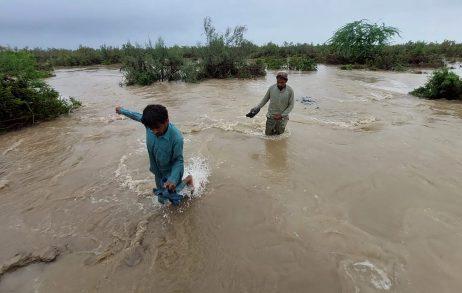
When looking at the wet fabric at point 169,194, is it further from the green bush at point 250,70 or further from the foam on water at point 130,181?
the green bush at point 250,70

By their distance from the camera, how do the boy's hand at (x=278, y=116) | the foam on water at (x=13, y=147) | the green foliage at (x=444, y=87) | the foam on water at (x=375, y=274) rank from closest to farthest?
1. the foam on water at (x=375, y=274)
2. the foam on water at (x=13, y=147)
3. the boy's hand at (x=278, y=116)
4. the green foliage at (x=444, y=87)

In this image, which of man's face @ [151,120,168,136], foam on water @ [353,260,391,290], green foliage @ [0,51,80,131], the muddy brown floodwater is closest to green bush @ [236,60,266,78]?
the muddy brown floodwater

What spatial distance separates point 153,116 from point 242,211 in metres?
1.71

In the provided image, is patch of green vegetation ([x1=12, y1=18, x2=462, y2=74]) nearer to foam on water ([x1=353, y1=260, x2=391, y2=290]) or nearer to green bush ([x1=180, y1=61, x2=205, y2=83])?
green bush ([x1=180, y1=61, x2=205, y2=83])

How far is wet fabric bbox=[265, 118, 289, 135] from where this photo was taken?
6.89 m

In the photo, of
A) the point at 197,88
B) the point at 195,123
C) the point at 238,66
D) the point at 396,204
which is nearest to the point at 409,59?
the point at 238,66

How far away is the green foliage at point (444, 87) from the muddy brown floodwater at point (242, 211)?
148 inches

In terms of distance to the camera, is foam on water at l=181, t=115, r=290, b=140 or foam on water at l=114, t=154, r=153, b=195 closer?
foam on water at l=114, t=154, r=153, b=195

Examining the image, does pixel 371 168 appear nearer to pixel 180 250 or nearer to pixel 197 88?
pixel 180 250

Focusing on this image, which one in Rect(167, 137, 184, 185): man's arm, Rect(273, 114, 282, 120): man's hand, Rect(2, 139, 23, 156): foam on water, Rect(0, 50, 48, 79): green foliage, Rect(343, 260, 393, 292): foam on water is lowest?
Rect(343, 260, 393, 292): foam on water

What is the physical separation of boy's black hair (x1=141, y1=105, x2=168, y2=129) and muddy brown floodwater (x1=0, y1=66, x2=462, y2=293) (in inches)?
50.7

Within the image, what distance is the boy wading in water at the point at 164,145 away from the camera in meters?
3.25

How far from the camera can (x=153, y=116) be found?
3.22 m

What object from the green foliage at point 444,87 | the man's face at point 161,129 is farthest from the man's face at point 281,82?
the green foliage at point 444,87
